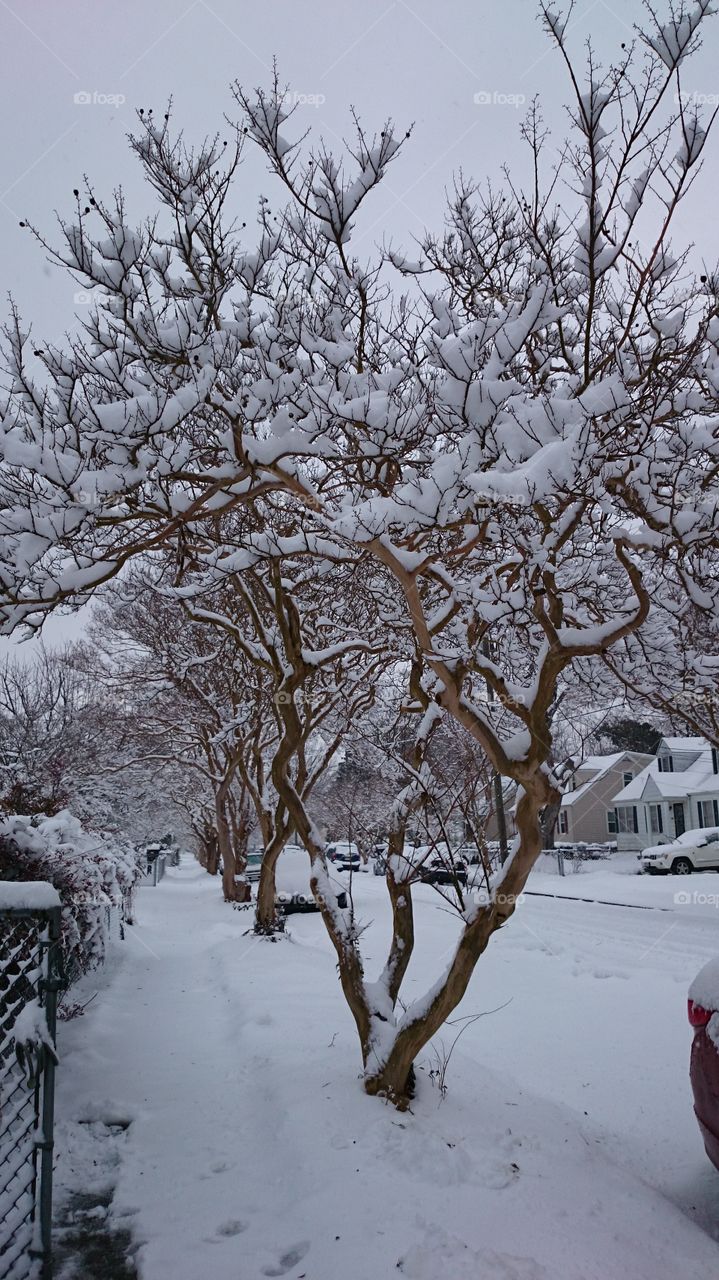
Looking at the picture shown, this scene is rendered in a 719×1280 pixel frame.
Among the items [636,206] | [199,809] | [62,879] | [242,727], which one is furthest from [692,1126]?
[199,809]

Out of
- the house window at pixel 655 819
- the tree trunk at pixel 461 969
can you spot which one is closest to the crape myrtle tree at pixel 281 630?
the tree trunk at pixel 461 969

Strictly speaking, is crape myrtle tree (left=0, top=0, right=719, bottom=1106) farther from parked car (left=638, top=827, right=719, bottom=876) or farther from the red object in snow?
parked car (left=638, top=827, right=719, bottom=876)

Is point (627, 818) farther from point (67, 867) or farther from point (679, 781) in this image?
point (67, 867)

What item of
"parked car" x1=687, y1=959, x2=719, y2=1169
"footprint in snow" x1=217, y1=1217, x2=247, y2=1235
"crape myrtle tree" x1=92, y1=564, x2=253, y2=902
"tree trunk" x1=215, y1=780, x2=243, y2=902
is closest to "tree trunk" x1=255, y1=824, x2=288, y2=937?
"crape myrtle tree" x1=92, y1=564, x2=253, y2=902

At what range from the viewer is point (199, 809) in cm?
3638

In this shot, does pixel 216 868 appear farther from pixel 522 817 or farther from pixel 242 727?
pixel 522 817

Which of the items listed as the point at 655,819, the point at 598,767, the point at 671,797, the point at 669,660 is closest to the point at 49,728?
the point at 669,660

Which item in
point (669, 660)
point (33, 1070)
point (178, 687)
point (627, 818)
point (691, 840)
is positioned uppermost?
point (178, 687)

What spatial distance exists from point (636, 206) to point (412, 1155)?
538 cm

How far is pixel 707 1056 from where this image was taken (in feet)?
12.6

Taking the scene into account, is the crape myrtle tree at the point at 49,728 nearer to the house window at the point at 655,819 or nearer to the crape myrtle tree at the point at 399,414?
the crape myrtle tree at the point at 399,414

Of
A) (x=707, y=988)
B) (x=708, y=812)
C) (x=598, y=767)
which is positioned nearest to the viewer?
(x=707, y=988)

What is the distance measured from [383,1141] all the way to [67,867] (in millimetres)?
3221

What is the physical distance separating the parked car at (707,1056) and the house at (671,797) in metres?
32.2
